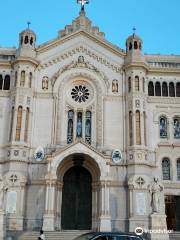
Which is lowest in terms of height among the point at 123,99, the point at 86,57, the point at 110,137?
the point at 110,137

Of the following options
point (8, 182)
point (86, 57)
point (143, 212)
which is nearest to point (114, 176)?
point (143, 212)

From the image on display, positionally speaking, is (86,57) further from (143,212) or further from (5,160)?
(143,212)

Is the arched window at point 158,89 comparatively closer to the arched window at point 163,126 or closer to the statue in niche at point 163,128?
the arched window at point 163,126

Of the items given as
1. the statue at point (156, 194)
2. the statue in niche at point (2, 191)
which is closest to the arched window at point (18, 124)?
the statue in niche at point (2, 191)

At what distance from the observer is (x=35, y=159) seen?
31.9m

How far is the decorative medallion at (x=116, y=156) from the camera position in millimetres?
32250

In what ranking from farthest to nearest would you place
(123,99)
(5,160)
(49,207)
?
(123,99), (5,160), (49,207)

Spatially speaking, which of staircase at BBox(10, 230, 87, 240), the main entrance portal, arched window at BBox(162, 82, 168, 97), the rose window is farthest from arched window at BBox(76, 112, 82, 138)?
staircase at BBox(10, 230, 87, 240)

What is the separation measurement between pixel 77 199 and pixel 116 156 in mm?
5258

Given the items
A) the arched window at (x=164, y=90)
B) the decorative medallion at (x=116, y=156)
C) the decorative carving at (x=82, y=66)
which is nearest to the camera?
the decorative medallion at (x=116, y=156)

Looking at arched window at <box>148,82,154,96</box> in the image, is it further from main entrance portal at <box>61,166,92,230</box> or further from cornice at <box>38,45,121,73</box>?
main entrance portal at <box>61,166,92,230</box>

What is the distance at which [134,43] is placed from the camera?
36.4 metres

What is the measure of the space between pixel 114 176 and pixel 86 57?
12507 mm

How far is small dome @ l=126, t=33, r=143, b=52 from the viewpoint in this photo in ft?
119
